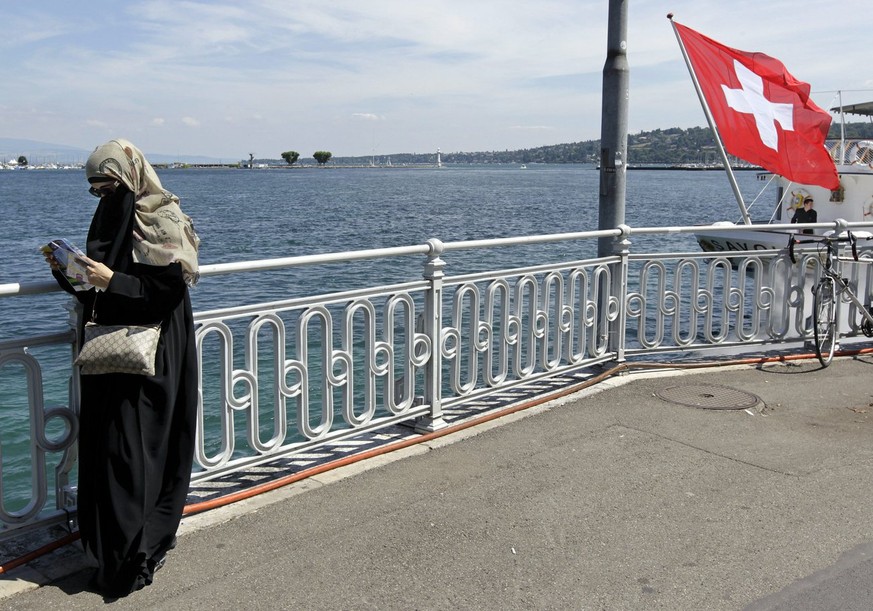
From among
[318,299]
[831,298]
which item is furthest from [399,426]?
[831,298]

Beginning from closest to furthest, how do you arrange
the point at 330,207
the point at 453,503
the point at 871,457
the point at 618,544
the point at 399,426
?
the point at 618,544 → the point at 453,503 → the point at 871,457 → the point at 399,426 → the point at 330,207

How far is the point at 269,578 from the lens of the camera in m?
3.88

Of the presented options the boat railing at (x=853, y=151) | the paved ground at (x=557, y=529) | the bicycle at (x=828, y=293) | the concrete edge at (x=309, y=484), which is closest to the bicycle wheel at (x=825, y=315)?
the bicycle at (x=828, y=293)

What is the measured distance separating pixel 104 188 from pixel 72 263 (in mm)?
357

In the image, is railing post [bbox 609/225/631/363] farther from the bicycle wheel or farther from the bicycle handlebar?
the bicycle wheel

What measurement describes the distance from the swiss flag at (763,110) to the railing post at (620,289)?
12.6ft

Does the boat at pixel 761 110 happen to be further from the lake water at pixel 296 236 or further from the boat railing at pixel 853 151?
the boat railing at pixel 853 151

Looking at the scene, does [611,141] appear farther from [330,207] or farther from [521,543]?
[330,207]

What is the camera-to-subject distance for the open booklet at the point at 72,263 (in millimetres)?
3539

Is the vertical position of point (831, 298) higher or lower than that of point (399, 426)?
higher

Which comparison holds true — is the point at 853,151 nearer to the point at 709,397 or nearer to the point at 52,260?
the point at 709,397

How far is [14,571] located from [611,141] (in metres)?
5.91

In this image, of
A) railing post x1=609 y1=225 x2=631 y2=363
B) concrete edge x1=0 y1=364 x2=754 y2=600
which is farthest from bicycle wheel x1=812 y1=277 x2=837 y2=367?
railing post x1=609 y1=225 x2=631 y2=363

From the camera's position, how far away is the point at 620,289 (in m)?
7.51
